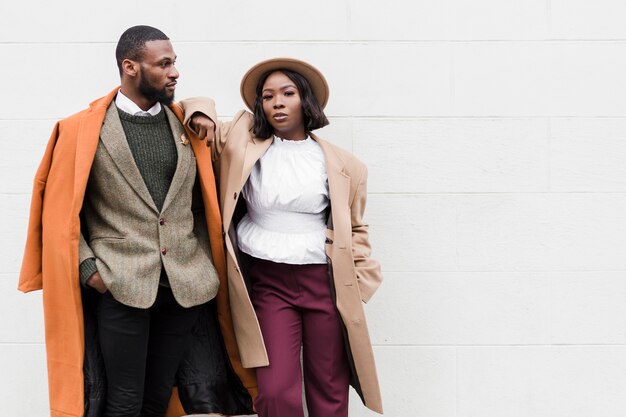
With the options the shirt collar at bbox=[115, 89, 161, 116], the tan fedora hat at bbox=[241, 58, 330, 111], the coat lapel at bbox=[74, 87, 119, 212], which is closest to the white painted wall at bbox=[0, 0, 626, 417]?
the tan fedora hat at bbox=[241, 58, 330, 111]

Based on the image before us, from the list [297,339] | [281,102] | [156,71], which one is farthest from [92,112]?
[297,339]

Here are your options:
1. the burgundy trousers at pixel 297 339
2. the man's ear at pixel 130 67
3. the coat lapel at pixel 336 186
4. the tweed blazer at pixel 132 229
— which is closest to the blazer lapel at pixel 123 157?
the tweed blazer at pixel 132 229

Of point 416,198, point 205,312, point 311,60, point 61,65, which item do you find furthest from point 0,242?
point 416,198

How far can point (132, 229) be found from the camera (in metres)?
2.88

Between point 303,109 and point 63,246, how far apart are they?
1.06 meters

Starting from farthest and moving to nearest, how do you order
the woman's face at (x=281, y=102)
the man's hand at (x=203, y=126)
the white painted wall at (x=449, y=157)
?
the white painted wall at (x=449, y=157) → the woman's face at (x=281, y=102) → the man's hand at (x=203, y=126)

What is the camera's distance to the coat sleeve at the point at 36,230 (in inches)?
116

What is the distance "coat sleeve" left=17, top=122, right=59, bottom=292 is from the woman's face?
801mm

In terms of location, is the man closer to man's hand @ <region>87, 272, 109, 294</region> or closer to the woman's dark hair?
man's hand @ <region>87, 272, 109, 294</region>

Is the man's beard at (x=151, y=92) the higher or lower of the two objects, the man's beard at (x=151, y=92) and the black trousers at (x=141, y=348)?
the higher

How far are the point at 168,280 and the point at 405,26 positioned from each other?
1727 millimetres

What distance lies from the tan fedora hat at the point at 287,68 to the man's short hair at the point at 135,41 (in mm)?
437

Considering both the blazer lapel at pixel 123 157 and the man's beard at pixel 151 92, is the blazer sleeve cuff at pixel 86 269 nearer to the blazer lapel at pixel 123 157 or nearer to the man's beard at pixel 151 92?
the blazer lapel at pixel 123 157

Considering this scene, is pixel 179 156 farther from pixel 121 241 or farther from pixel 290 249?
pixel 290 249
